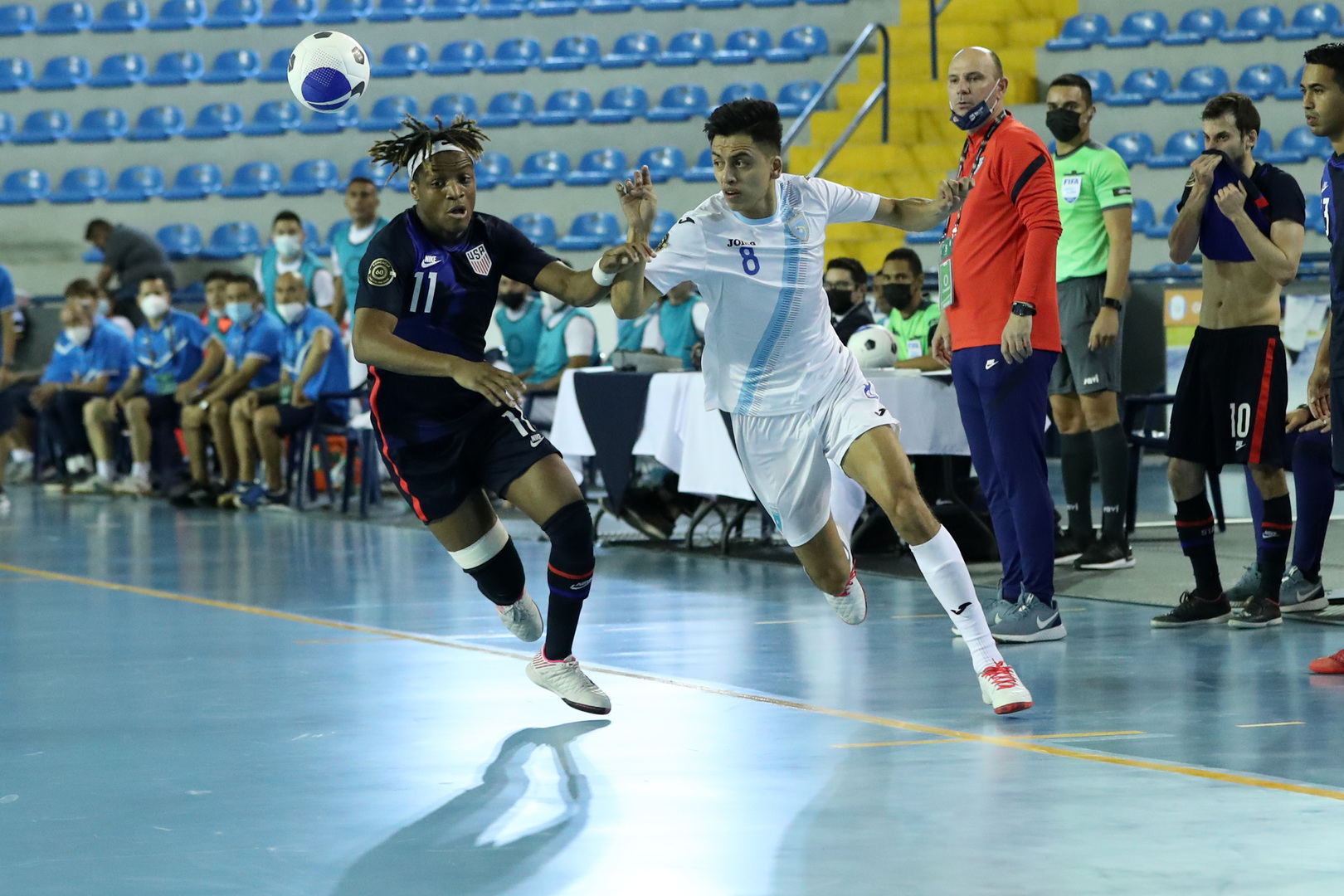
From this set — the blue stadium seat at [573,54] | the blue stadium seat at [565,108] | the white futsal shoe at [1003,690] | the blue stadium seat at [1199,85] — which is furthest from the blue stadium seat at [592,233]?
the white futsal shoe at [1003,690]

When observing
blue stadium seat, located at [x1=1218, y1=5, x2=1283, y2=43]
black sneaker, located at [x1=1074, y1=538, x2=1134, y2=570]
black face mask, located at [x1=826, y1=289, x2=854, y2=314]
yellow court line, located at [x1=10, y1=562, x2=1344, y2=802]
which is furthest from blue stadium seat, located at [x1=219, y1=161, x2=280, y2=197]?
black sneaker, located at [x1=1074, y1=538, x2=1134, y2=570]

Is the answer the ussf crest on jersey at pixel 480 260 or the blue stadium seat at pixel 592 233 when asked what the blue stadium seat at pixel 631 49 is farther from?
the ussf crest on jersey at pixel 480 260

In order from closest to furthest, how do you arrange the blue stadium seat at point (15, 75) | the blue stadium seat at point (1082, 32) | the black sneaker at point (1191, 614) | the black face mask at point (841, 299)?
1. the black sneaker at point (1191, 614)
2. the black face mask at point (841, 299)
3. the blue stadium seat at point (1082, 32)
4. the blue stadium seat at point (15, 75)

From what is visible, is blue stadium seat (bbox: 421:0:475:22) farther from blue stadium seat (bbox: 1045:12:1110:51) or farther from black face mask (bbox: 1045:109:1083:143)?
black face mask (bbox: 1045:109:1083:143)

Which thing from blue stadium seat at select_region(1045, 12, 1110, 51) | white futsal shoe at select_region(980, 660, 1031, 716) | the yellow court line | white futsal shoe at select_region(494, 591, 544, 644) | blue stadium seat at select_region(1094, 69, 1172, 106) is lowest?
the yellow court line

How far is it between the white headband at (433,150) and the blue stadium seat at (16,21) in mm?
17087

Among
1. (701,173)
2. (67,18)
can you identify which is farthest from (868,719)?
(67,18)

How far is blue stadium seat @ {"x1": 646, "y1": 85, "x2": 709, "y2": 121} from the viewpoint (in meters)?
17.9

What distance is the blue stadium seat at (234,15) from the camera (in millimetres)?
19784

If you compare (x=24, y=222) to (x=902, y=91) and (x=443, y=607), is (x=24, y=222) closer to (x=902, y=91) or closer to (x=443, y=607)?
(x=902, y=91)

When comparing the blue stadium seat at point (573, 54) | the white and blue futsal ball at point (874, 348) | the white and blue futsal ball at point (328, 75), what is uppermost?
the blue stadium seat at point (573, 54)

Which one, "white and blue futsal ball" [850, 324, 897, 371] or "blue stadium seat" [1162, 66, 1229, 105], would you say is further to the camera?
"blue stadium seat" [1162, 66, 1229, 105]

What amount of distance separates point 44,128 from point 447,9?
4.85m

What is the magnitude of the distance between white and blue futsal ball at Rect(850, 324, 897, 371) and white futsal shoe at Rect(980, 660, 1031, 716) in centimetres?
369
